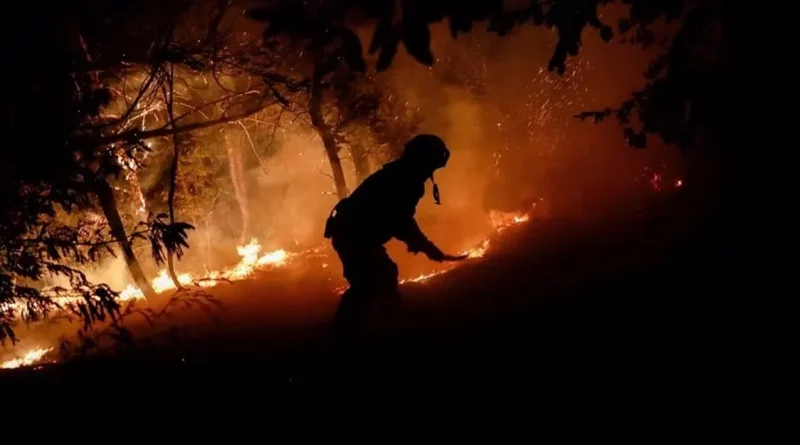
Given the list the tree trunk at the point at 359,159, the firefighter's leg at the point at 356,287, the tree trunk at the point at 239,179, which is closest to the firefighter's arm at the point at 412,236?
the firefighter's leg at the point at 356,287

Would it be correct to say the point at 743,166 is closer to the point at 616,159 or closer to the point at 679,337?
the point at 679,337

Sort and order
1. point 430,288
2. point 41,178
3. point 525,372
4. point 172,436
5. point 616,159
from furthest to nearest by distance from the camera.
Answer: point 616,159 → point 430,288 → point 41,178 → point 525,372 → point 172,436

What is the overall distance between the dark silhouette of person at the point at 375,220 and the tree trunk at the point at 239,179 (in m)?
9.23

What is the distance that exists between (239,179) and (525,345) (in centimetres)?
1133

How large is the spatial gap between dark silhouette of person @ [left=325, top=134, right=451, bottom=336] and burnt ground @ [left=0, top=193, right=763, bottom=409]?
14.5 inches

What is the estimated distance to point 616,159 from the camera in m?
10.4

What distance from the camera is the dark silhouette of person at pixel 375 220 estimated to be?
508cm

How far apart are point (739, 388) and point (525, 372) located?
4.26 feet

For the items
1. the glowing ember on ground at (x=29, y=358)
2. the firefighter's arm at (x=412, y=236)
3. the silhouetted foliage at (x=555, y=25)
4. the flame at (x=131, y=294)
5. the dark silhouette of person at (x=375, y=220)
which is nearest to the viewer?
the silhouetted foliage at (x=555, y=25)

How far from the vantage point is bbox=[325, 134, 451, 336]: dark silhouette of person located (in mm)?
5078

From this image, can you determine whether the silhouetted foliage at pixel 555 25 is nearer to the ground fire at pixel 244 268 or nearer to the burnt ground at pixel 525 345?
the burnt ground at pixel 525 345

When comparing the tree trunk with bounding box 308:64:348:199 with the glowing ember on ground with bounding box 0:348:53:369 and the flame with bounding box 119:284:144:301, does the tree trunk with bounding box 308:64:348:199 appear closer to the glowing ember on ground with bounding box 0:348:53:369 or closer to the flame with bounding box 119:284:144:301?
the flame with bounding box 119:284:144:301

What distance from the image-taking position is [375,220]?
16.9 feet

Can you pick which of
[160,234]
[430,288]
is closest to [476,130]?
[430,288]
